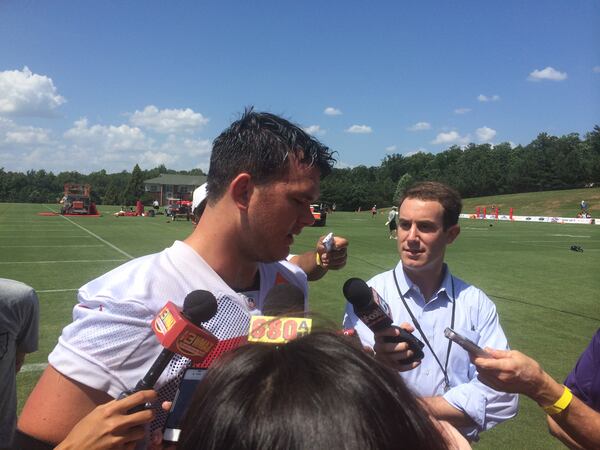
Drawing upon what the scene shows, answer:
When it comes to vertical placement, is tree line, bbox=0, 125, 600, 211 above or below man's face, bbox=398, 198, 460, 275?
above

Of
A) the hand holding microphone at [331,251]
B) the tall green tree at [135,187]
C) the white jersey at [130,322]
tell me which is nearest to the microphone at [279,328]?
the white jersey at [130,322]

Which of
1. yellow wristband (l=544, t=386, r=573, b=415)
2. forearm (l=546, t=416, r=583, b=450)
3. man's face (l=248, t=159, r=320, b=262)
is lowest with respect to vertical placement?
forearm (l=546, t=416, r=583, b=450)

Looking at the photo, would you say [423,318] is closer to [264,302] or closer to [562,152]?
[264,302]

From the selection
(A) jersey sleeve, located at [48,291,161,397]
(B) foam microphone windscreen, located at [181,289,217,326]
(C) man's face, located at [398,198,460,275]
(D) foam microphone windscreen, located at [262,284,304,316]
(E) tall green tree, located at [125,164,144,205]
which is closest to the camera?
(B) foam microphone windscreen, located at [181,289,217,326]

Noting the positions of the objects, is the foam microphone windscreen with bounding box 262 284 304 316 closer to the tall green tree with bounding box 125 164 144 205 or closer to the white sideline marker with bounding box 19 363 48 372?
the white sideline marker with bounding box 19 363 48 372

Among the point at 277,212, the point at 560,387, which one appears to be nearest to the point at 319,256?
the point at 277,212

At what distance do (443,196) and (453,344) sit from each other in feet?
3.72

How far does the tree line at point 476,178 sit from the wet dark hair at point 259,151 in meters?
70.6

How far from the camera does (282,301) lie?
7.37ft

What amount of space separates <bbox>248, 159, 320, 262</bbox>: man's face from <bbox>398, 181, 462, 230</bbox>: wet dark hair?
174 cm

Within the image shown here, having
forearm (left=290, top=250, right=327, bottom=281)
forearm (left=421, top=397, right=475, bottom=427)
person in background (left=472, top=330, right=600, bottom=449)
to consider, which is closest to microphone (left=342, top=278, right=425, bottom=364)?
person in background (left=472, top=330, right=600, bottom=449)

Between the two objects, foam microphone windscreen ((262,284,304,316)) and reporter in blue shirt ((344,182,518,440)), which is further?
reporter in blue shirt ((344,182,518,440))

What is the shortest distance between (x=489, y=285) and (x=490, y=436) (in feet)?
26.7

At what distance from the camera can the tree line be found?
95562 mm
